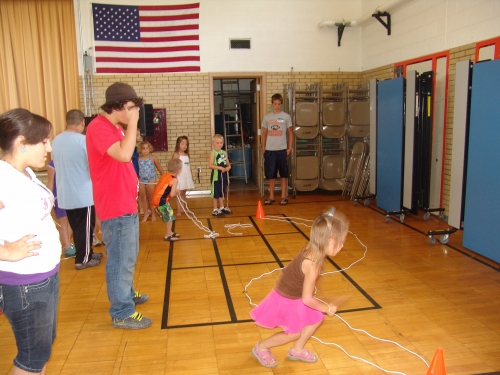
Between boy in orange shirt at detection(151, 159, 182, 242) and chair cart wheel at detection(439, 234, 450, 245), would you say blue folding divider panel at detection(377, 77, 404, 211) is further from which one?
boy in orange shirt at detection(151, 159, 182, 242)

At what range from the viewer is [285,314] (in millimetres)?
2555

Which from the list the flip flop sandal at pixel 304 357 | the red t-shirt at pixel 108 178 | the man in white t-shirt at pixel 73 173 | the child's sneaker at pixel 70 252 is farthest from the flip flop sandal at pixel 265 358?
the child's sneaker at pixel 70 252

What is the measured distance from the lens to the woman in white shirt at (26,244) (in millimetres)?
1706

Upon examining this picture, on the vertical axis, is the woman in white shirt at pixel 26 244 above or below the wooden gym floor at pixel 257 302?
above

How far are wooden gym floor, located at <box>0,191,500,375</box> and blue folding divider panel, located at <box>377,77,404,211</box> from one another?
2.95ft

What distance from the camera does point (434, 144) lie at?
6.56 metres

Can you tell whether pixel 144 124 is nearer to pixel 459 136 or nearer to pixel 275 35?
pixel 459 136

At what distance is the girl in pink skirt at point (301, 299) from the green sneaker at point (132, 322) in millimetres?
948

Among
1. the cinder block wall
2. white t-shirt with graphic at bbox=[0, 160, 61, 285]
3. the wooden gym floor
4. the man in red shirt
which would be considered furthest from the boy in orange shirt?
the cinder block wall

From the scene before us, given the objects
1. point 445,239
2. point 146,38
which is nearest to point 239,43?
point 146,38

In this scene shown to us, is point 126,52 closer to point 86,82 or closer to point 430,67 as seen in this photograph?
→ point 86,82

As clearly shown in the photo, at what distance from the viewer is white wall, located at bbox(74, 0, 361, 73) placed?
872cm

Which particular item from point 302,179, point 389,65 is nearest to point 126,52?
point 302,179

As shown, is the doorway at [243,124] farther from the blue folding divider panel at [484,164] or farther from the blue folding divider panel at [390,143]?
the blue folding divider panel at [484,164]
